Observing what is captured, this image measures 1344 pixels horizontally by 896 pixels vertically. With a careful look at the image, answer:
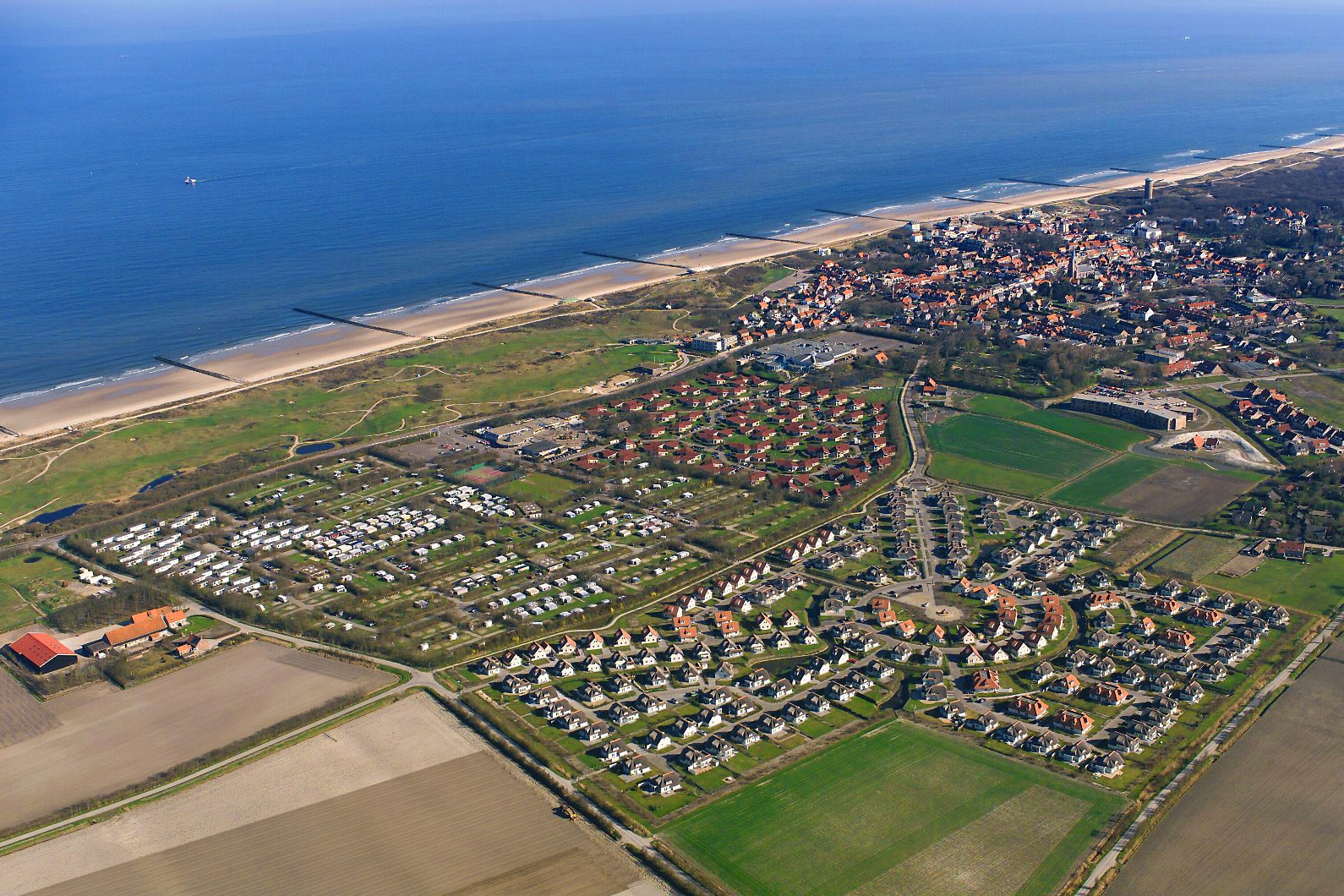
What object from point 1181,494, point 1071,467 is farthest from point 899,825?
point 1071,467

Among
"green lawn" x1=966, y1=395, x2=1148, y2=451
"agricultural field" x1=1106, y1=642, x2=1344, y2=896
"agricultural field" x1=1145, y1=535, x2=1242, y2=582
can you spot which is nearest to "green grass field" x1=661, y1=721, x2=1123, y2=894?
"agricultural field" x1=1106, y1=642, x2=1344, y2=896

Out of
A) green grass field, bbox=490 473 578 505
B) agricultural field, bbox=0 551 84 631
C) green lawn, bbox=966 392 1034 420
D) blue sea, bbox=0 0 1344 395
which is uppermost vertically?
blue sea, bbox=0 0 1344 395

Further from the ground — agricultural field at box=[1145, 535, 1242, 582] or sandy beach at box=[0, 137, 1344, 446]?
sandy beach at box=[0, 137, 1344, 446]

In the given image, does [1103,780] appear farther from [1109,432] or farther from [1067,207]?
[1067,207]

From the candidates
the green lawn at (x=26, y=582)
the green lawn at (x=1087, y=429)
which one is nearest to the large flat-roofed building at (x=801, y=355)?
the green lawn at (x=1087, y=429)

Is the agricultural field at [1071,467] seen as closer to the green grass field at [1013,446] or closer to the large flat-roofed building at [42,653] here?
the green grass field at [1013,446]

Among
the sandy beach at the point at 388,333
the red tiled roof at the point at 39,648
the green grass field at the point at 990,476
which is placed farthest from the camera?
the sandy beach at the point at 388,333

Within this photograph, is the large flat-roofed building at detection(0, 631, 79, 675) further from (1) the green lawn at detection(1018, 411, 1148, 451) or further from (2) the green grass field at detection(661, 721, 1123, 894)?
(1) the green lawn at detection(1018, 411, 1148, 451)

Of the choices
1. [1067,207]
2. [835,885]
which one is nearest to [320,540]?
[835,885]
